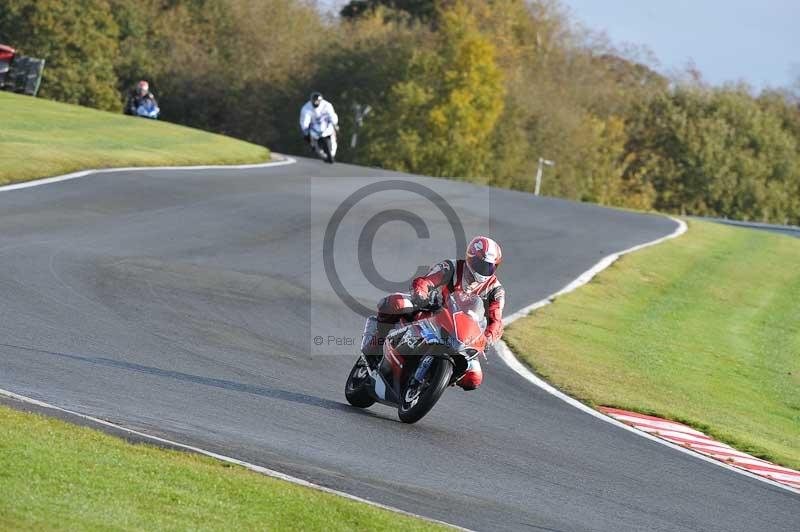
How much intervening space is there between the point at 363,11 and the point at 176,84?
2563cm

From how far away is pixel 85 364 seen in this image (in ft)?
33.8

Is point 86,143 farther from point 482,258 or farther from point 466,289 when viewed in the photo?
point 482,258

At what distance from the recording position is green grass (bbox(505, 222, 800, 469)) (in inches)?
520

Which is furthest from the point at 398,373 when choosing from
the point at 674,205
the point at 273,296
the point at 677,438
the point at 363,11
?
the point at 363,11

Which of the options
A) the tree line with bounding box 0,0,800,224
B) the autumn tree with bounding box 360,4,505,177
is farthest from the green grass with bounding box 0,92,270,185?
the autumn tree with bounding box 360,4,505,177

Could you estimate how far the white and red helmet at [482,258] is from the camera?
32.5 feet

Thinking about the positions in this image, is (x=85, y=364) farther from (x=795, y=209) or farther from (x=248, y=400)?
(x=795, y=209)

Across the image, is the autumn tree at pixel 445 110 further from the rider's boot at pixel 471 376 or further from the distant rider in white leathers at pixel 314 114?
the rider's boot at pixel 471 376

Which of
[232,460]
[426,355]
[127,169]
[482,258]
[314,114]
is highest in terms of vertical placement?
[314,114]

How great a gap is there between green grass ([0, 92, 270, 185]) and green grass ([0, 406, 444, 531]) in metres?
15.3

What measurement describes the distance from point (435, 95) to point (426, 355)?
64455 millimetres

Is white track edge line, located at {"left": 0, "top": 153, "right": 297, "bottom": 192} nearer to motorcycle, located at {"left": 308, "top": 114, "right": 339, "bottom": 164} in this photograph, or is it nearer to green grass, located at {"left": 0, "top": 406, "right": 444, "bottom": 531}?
motorcycle, located at {"left": 308, "top": 114, "right": 339, "bottom": 164}

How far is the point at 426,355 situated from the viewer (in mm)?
9883

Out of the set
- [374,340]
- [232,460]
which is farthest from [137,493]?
[374,340]
